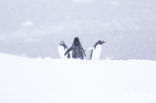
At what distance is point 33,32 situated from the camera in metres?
30.7

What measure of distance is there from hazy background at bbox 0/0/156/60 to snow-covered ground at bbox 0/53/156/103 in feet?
57.3

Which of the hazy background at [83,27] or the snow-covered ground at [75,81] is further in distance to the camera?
the hazy background at [83,27]

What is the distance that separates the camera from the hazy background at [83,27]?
25.7 metres

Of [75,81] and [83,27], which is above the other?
[83,27]

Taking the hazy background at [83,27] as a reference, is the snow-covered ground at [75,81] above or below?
below

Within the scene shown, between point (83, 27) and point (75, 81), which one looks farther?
point (83, 27)

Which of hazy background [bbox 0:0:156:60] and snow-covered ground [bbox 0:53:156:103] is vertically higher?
hazy background [bbox 0:0:156:60]

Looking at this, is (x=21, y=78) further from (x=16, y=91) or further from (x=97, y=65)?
(x=97, y=65)

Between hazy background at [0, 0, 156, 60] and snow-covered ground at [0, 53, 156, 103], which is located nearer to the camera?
snow-covered ground at [0, 53, 156, 103]

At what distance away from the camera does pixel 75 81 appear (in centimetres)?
506

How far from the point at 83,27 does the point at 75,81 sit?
27.5 meters

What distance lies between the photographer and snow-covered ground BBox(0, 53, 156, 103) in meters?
4.67

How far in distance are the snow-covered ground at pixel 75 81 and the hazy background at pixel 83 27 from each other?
17454 mm

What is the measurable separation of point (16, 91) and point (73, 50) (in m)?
4.14
